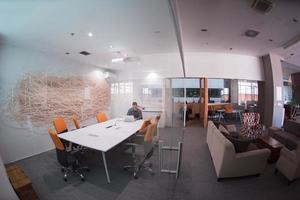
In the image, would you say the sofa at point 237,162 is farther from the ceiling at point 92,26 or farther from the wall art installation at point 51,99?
the wall art installation at point 51,99

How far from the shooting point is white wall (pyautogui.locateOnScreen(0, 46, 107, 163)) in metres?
2.81

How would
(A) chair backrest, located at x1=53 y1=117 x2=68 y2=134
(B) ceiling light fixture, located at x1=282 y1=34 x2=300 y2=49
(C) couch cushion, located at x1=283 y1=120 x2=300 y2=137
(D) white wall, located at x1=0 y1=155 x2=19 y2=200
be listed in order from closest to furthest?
1. (D) white wall, located at x1=0 y1=155 x2=19 y2=200
2. (A) chair backrest, located at x1=53 y1=117 x2=68 y2=134
3. (B) ceiling light fixture, located at x1=282 y1=34 x2=300 y2=49
4. (C) couch cushion, located at x1=283 y1=120 x2=300 y2=137

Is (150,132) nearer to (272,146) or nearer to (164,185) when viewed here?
(164,185)

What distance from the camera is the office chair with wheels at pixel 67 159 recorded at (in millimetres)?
2078

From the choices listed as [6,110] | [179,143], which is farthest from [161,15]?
[6,110]

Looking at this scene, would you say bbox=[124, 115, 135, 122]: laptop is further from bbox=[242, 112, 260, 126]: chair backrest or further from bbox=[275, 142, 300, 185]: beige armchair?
bbox=[242, 112, 260, 126]: chair backrest

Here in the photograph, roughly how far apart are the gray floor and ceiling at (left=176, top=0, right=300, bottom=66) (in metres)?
2.32

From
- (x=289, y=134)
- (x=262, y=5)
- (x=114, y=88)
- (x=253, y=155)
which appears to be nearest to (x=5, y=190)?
(x=114, y=88)

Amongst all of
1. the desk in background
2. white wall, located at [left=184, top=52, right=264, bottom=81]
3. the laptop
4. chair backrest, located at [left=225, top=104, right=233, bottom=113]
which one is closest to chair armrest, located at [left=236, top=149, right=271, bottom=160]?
the desk in background

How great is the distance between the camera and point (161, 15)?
78.2 inches

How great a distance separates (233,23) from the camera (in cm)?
278

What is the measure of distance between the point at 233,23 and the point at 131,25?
2.33 metres

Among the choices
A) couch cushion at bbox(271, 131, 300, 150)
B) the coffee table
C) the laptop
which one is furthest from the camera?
couch cushion at bbox(271, 131, 300, 150)

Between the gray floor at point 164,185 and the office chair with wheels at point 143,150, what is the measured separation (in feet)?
0.46
